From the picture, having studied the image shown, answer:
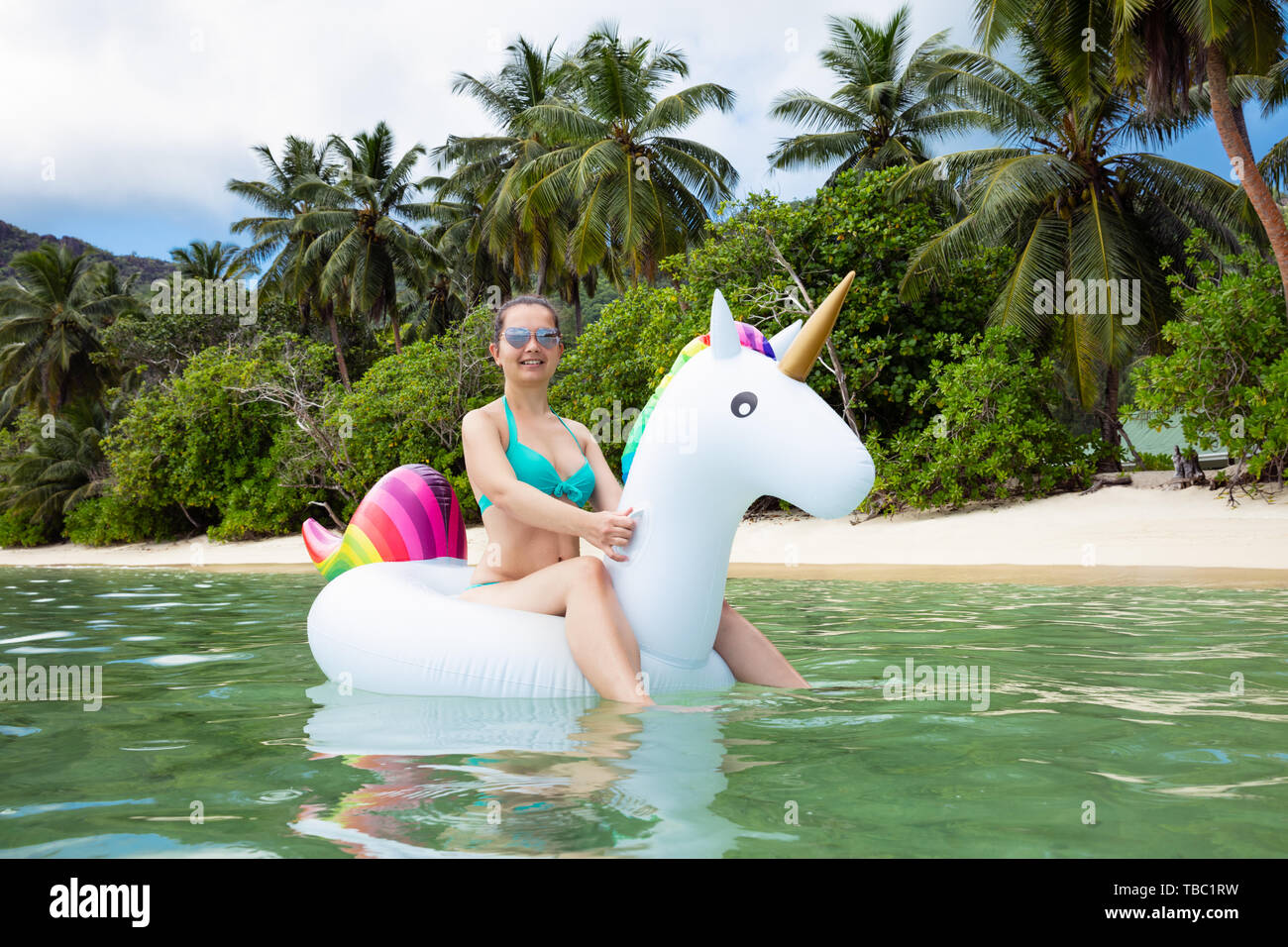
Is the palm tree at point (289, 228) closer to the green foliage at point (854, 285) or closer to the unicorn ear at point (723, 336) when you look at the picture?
the green foliage at point (854, 285)

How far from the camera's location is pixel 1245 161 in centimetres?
1260

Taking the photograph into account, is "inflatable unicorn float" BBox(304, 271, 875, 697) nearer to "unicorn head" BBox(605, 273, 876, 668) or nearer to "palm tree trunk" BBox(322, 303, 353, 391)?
"unicorn head" BBox(605, 273, 876, 668)

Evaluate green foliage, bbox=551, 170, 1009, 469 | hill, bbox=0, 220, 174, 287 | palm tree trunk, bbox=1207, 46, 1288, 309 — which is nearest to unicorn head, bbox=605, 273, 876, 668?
palm tree trunk, bbox=1207, 46, 1288, 309

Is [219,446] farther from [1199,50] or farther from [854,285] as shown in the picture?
[1199,50]

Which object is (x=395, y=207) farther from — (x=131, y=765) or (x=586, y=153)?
(x=131, y=765)

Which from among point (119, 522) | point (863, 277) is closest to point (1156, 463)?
point (863, 277)

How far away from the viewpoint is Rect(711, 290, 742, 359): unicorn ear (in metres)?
3.36

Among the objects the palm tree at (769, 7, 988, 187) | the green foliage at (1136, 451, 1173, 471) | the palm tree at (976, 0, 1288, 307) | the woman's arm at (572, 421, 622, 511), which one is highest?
the palm tree at (769, 7, 988, 187)

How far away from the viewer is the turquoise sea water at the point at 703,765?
1929 mm

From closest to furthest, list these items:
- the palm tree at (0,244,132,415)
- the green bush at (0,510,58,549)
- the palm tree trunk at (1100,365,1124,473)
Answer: the palm tree trunk at (1100,365,1124,473) < the green bush at (0,510,58,549) < the palm tree at (0,244,132,415)

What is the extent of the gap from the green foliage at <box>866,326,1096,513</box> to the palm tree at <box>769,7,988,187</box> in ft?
29.3

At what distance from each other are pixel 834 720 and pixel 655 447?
1.17m
